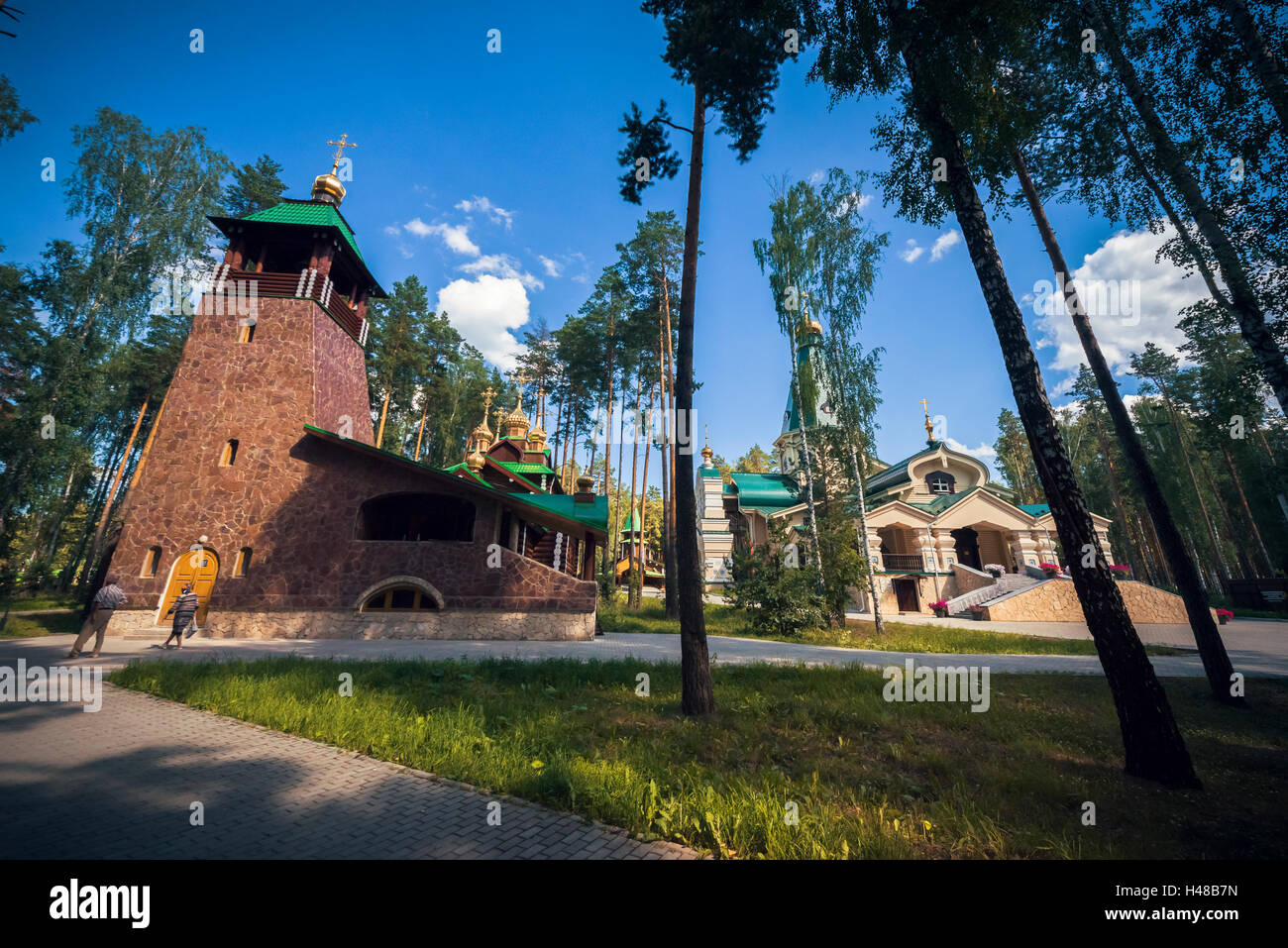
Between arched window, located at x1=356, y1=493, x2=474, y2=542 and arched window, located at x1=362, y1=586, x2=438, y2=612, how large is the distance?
2.61 meters

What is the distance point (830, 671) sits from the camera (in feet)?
27.7

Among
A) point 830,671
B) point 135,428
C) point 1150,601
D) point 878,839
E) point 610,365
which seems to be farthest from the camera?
point 610,365

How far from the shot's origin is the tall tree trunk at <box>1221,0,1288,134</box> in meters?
5.62

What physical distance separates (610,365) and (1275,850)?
86.0ft

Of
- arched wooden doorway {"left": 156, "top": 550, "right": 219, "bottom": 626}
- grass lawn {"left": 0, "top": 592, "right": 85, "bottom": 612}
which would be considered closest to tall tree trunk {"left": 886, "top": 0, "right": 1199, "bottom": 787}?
arched wooden doorway {"left": 156, "top": 550, "right": 219, "bottom": 626}

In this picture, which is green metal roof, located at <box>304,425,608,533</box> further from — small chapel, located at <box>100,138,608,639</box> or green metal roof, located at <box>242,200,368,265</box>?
green metal roof, located at <box>242,200,368,265</box>

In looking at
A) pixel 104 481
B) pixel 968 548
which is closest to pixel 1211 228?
pixel 968 548

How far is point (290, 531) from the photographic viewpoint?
13750mm

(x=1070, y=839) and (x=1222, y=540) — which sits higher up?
(x=1222, y=540)

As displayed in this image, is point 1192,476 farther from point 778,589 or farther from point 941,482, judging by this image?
point 778,589

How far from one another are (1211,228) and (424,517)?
19.7 m

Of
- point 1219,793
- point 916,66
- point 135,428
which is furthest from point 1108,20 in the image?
point 135,428

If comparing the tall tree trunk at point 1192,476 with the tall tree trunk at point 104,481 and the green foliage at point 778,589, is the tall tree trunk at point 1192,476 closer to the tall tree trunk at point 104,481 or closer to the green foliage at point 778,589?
the green foliage at point 778,589
